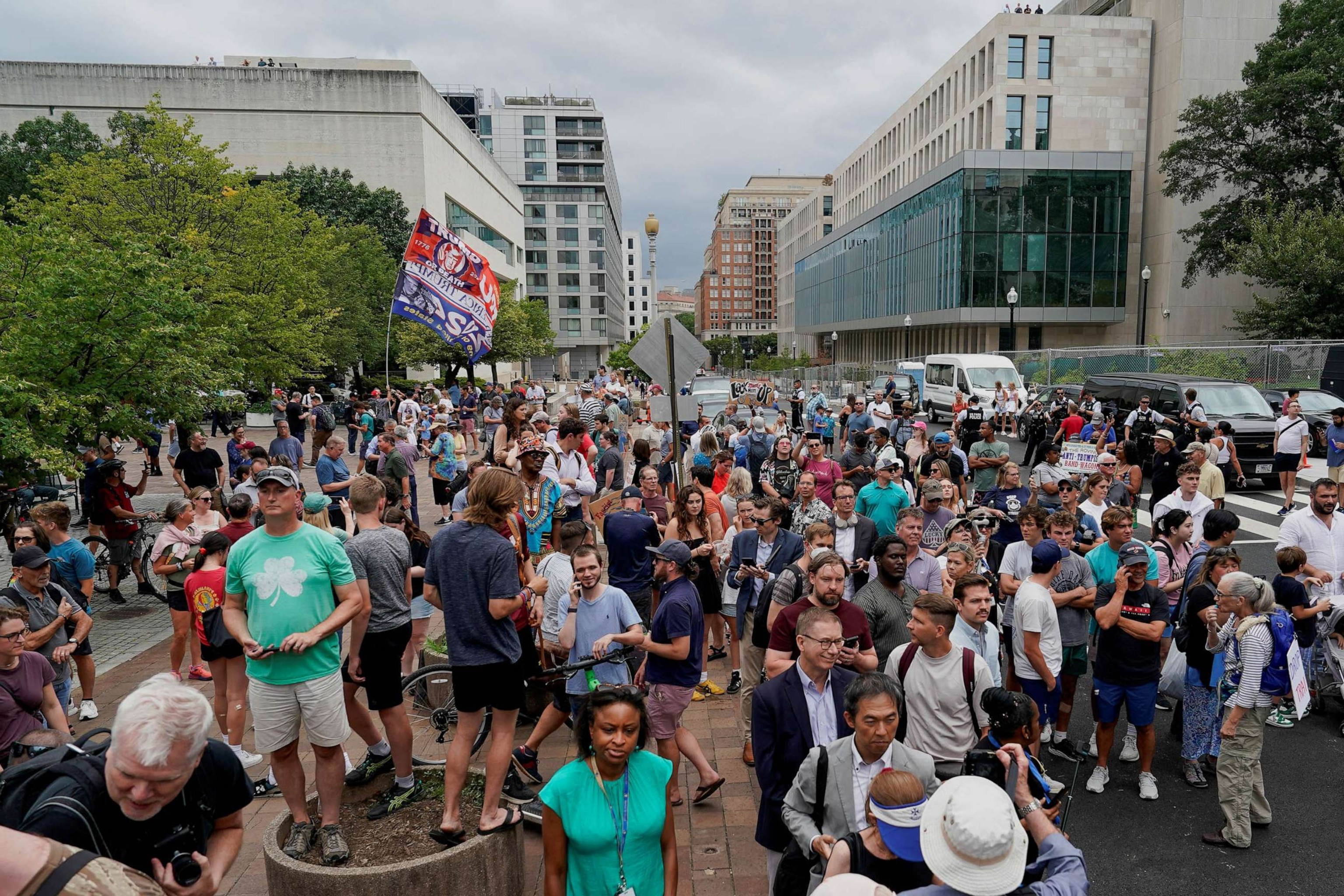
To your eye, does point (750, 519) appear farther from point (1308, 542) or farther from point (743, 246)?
point (743, 246)

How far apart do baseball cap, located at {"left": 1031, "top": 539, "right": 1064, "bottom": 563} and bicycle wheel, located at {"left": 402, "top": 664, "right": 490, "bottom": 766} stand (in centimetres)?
403

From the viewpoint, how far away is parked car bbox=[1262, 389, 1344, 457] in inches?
731

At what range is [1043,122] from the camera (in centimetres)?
5172

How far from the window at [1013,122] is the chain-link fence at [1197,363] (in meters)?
21.0

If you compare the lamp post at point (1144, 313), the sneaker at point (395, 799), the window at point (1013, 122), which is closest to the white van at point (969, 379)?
the lamp post at point (1144, 313)

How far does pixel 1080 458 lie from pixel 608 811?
386 inches

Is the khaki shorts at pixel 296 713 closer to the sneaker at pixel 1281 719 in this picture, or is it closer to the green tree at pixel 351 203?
the sneaker at pixel 1281 719

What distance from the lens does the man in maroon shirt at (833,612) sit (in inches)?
168

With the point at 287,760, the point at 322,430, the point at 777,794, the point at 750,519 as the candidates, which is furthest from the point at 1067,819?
the point at 322,430

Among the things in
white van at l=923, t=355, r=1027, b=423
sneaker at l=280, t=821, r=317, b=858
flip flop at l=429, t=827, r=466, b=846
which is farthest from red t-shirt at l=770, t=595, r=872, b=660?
white van at l=923, t=355, r=1027, b=423

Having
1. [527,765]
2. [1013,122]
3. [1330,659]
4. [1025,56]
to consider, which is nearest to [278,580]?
[527,765]

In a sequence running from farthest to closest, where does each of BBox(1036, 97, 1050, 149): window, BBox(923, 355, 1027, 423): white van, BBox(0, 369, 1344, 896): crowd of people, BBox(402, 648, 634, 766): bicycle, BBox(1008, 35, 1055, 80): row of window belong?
BBox(1036, 97, 1050, 149): window
BBox(1008, 35, 1055, 80): row of window
BBox(923, 355, 1027, 423): white van
BBox(402, 648, 634, 766): bicycle
BBox(0, 369, 1344, 896): crowd of people

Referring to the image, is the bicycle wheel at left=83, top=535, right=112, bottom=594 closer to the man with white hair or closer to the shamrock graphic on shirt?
Result: the shamrock graphic on shirt

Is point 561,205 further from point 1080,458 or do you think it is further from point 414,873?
point 414,873
